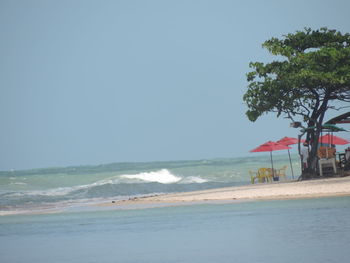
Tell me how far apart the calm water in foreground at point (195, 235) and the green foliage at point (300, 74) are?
8.30 meters

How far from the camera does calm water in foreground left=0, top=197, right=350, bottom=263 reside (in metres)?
10.0

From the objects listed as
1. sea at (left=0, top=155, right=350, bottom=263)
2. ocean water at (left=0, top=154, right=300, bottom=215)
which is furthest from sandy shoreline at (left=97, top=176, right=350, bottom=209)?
ocean water at (left=0, top=154, right=300, bottom=215)

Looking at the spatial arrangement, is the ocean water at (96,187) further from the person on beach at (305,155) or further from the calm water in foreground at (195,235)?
the calm water in foreground at (195,235)

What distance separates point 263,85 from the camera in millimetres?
27688

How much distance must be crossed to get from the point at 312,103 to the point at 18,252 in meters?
18.6

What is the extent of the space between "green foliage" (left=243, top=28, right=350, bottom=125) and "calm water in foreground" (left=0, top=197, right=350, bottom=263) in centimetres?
830

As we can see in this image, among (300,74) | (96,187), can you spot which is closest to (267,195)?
(300,74)

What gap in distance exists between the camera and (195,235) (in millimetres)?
12797

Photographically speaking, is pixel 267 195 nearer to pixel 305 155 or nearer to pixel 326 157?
pixel 326 157

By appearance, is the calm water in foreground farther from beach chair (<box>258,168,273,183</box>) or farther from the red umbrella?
beach chair (<box>258,168,273,183</box>)

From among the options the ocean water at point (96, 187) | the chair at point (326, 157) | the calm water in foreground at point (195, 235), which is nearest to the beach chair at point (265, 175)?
the ocean water at point (96, 187)

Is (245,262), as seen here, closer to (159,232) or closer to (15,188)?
(159,232)

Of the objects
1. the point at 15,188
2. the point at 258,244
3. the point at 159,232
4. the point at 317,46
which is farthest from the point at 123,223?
the point at 15,188

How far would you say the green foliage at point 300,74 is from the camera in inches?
1029
